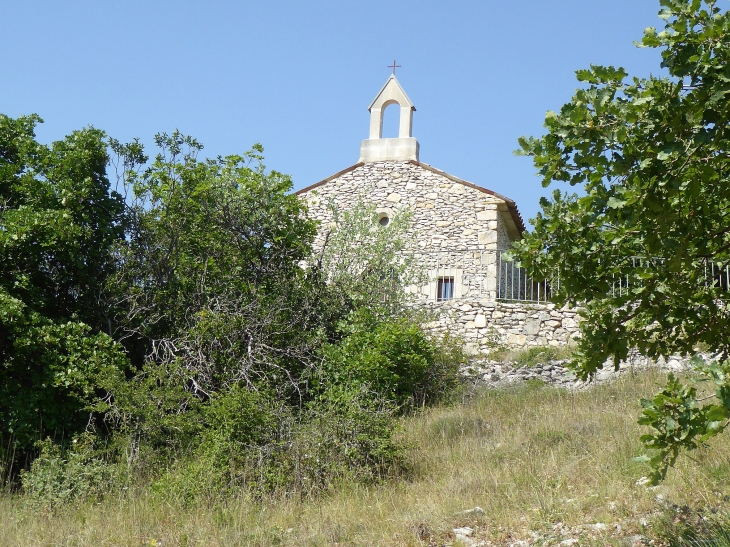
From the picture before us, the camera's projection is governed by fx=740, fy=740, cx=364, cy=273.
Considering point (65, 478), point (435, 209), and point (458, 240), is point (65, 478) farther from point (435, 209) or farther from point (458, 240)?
point (435, 209)

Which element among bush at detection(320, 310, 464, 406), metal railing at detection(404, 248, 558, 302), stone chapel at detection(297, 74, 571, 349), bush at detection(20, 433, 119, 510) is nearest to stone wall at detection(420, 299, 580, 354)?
stone chapel at detection(297, 74, 571, 349)

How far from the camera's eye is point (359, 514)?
7336 millimetres

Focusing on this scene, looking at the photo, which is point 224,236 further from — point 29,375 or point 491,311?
point 491,311

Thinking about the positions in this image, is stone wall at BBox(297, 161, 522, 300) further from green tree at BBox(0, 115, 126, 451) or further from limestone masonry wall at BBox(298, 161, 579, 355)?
green tree at BBox(0, 115, 126, 451)

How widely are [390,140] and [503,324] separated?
7922 millimetres

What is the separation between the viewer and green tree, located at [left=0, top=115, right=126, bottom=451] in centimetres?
1012

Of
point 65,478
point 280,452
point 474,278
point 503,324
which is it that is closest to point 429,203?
point 474,278

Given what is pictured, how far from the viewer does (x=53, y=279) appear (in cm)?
1129

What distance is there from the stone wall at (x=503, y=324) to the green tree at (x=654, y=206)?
9.77 metres

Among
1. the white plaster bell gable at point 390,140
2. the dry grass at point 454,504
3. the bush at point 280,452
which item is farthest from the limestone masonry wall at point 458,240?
the bush at point 280,452

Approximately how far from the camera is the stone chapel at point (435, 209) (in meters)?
17.6

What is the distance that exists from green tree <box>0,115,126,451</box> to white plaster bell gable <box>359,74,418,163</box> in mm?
10720

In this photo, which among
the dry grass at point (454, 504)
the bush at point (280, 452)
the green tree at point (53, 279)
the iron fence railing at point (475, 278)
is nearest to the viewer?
the dry grass at point (454, 504)

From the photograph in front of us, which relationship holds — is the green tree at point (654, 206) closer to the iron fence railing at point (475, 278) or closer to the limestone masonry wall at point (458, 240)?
the limestone masonry wall at point (458, 240)
